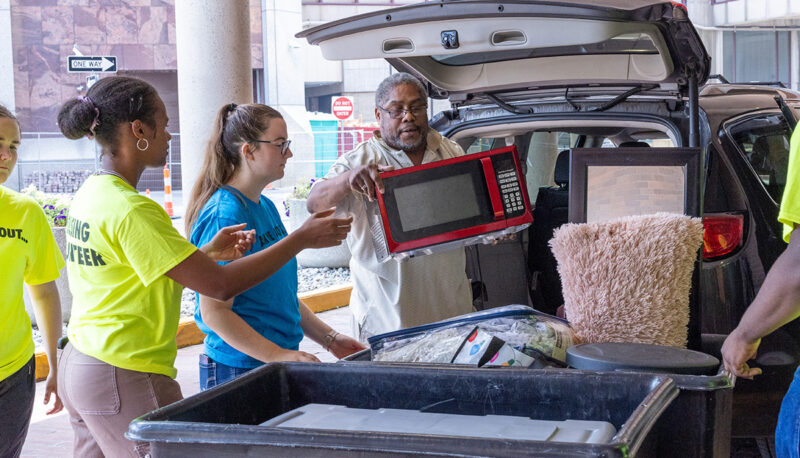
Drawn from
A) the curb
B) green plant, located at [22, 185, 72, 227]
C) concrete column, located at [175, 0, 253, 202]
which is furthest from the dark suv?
green plant, located at [22, 185, 72, 227]

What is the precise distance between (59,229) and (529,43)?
5700 millimetres

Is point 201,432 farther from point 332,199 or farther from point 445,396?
point 332,199

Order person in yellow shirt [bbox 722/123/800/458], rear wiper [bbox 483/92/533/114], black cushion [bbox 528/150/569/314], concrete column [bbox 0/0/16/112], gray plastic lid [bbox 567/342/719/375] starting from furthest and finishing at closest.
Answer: concrete column [bbox 0/0/16/112], black cushion [bbox 528/150/569/314], rear wiper [bbox 483/92/533/114], person in yellow shirt [bbox 722/123/800/458], gray plastic lid [bbox 567/342/719/375]

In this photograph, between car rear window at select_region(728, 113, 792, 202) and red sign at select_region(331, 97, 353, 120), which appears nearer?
car rear window at select_region(728, 113, 792, 202)

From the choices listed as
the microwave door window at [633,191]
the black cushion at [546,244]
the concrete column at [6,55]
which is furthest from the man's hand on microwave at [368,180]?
the concrete column at [6,55]

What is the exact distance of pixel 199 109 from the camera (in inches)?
314

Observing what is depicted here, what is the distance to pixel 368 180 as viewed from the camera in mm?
2889

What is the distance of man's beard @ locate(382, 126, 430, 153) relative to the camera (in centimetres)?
366

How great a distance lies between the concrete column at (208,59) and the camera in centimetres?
782

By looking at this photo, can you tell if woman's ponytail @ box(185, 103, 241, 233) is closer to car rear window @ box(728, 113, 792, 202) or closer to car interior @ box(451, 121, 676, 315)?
car interior @ box(451, 121, 676, 315)

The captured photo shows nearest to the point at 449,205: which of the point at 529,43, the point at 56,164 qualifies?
the point at 529,43

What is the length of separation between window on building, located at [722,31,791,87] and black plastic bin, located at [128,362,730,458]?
34.0 m

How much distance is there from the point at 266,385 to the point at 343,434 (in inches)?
19.5

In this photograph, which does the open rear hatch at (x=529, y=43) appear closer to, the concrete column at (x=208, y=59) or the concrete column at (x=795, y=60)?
the concrete column at (x=208, y=59)
